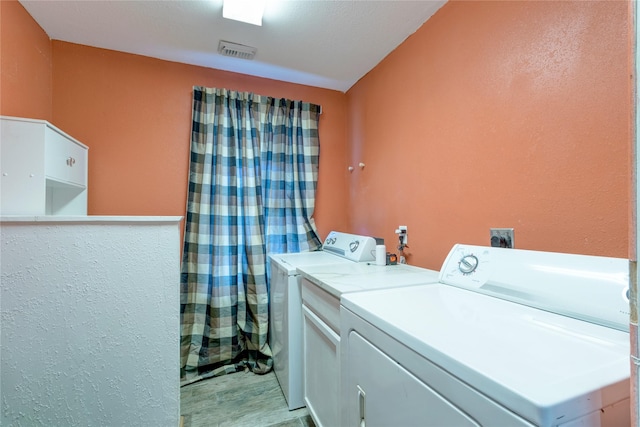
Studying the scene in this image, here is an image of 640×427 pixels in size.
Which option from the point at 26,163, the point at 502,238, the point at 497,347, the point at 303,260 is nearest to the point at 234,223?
the point at 303,260

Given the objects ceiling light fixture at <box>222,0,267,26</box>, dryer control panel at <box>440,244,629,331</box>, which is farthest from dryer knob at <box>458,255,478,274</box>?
ceiling light fixture at <box>222,0,267,26</box>

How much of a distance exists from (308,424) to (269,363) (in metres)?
0.62

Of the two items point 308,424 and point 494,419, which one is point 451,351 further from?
point 308,424

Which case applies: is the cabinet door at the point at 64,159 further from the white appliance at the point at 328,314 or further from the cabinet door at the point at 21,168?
the white appliance at the point at 328,314

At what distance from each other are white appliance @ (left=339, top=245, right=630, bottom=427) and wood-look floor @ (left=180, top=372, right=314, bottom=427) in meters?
0.81

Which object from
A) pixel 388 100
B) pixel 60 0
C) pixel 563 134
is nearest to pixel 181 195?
pixel 60 0

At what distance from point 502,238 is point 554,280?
38 cm

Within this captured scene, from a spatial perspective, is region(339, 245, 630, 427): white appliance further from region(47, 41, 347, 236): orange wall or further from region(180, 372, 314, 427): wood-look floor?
region(47, 41, 347, 236): orange wall

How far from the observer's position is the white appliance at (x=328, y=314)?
Answer: 1174 mm

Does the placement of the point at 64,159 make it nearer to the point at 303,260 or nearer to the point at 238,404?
the point at 303,260

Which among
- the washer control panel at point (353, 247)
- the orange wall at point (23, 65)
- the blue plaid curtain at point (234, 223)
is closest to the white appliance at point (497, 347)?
the washer control panel at point (353, 247)

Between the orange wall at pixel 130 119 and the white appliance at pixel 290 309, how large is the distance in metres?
1.03

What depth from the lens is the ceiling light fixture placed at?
1.55m

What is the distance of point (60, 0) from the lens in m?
1.53
